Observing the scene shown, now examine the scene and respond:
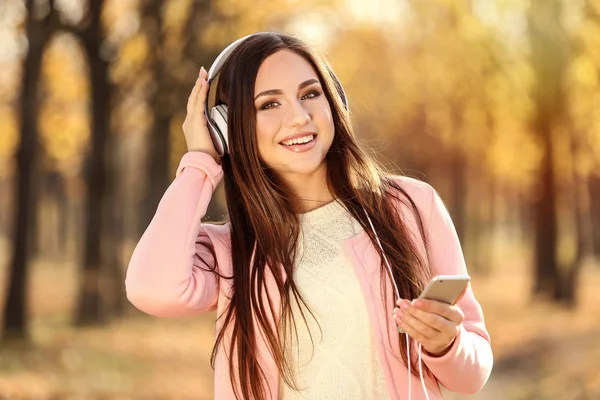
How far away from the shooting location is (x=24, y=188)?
13562mm

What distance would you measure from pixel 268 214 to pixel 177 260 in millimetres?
393

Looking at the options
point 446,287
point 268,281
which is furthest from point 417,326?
point 268,281

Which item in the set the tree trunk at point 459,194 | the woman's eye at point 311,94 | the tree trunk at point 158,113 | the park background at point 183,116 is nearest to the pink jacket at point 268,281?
the woman's eye at point 311,94

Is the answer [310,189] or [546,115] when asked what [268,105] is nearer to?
[310,189]

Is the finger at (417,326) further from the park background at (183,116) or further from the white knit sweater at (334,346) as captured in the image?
the park background at (183,116)

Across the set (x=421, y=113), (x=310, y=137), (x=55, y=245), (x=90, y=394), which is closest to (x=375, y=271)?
(x=310, y=137)

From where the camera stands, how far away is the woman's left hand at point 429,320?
286cm

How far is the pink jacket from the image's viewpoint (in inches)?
126

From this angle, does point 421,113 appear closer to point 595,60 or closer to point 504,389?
point 595,60

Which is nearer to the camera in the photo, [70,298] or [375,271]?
[375,271]

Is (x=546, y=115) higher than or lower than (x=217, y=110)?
higher

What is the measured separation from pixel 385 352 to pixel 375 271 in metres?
0.29

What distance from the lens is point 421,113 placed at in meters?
26.5

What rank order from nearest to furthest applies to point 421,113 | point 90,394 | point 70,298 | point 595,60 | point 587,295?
point 90,394, point 595,60, point 587,295, point 70,298, point 421,113
